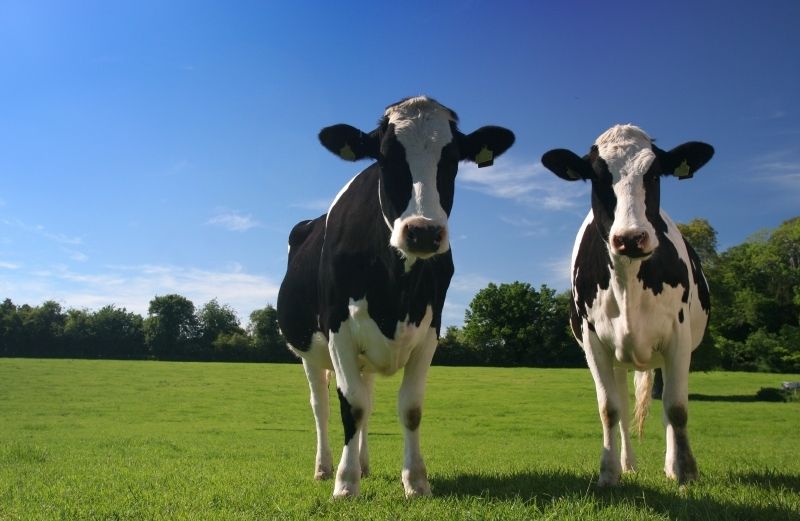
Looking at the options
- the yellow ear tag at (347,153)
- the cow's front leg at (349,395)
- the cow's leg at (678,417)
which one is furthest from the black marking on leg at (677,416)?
the yellow ear tag at (347,153)

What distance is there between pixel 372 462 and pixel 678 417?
186 inches

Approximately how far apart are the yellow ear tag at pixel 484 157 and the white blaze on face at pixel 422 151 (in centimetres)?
51

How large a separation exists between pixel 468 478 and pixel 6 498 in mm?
4253

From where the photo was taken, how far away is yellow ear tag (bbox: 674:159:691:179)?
7212mm

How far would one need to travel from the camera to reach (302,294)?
752 cm

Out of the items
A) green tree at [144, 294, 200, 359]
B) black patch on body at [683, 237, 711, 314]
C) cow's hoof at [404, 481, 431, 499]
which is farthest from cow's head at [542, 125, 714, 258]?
green tree at [144, 294, 200, 359]

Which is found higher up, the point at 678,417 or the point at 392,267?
the point at 392,267

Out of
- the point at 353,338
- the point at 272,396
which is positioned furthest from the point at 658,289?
the point at 272,396

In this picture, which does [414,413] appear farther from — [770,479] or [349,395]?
[770,479]

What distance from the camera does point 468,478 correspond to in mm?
6777

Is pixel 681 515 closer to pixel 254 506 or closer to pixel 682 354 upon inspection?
pixel 682 354

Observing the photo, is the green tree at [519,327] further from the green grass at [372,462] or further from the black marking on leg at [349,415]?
the black marking on leg at [349,415]

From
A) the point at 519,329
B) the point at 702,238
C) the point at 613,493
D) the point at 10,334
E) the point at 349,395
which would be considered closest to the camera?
the point at 613,493

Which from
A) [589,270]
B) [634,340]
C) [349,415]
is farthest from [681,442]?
[349,415]
